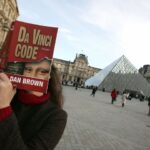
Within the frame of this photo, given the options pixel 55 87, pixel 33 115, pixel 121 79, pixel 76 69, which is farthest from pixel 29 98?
pixel 76 69

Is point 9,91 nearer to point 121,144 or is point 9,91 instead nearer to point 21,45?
point 21,45

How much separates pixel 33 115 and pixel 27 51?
438mm

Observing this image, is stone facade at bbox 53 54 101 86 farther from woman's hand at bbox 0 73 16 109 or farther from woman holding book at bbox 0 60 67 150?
woman's hand at bbox 0 73 16 109

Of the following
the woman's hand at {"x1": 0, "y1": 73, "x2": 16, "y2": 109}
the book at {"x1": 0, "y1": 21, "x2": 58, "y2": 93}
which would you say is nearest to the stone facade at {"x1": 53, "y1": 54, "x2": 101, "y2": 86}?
the book at {"x1": 0, "y1": 21, "x2": 58, "y2": 93}

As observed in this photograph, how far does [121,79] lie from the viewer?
292 feet

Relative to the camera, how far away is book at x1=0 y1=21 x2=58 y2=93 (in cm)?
228

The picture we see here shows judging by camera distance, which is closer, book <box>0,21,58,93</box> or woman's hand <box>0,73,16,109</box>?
woman's hand <box>0,73,16,109</box>

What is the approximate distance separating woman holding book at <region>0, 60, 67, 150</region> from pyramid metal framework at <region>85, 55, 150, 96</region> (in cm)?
8190

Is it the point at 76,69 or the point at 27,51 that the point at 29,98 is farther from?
the point at 76,69

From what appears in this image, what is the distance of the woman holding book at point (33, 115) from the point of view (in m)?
2.07

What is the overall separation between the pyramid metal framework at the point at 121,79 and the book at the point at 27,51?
8212cm

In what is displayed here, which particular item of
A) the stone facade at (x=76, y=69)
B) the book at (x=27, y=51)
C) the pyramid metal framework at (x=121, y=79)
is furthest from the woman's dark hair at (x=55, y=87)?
the stone facade at (x=76, y=69)

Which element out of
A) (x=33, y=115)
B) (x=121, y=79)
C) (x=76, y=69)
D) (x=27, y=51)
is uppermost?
(x=76, y=69)

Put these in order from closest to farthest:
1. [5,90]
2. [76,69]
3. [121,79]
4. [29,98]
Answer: [5,90] < [29,98] < [121,79] < [76,69]
